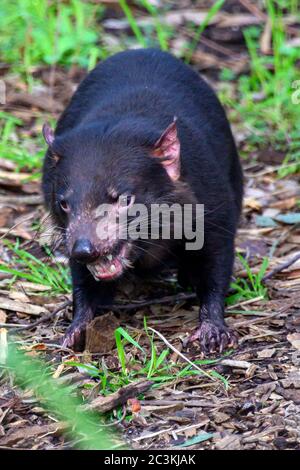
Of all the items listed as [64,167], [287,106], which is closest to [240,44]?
[287,106]

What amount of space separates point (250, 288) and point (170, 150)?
1063 millimetres

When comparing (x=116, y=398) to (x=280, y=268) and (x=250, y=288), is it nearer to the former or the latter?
(x=250, y=288)

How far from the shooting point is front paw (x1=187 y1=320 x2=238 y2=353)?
4.24 m

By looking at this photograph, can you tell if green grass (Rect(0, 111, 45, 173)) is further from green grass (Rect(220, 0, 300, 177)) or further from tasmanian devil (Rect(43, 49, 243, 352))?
green grass (Rect(220, 0, 300, 177))

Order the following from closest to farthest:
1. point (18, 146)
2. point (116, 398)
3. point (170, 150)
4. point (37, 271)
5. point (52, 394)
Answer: point (52, 394) → point (116, 398) → point (170, 150) → point (37, 271) → point (18, 146)

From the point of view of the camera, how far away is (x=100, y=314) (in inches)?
183

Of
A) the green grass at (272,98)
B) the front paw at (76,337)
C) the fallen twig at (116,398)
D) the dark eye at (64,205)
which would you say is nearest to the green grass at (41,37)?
the green grass at (272,98)

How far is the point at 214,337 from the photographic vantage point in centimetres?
425

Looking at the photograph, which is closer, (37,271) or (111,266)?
(111,266)

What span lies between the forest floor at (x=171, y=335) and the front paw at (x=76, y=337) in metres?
0.05

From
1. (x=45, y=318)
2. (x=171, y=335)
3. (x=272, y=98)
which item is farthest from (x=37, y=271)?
(x=272, y=98)

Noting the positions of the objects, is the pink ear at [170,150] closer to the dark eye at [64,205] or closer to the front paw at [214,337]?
the dark eye at [64,205]

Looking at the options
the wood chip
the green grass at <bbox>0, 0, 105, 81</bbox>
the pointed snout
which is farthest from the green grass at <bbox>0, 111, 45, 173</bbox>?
the pointed snout

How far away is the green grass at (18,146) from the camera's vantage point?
6.05 metres
